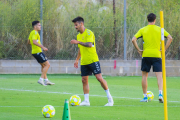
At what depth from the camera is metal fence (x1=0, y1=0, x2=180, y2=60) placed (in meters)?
19.5

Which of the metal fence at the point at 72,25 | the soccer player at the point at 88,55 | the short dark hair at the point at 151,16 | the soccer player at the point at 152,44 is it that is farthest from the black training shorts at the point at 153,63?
the metal fence at the point at 72,25

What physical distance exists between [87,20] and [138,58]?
134 inches

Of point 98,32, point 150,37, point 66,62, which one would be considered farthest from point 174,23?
point 150,37

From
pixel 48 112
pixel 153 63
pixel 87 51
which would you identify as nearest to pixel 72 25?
pixel 153 63

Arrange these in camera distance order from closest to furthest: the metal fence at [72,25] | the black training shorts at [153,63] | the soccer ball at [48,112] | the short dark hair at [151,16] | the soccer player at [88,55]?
the soccer ball at [48,112]
the soccer player at [88,55]
the short dark hair at [151,16]
the black training shorts at [153,63]
the metal fence at [72,25]

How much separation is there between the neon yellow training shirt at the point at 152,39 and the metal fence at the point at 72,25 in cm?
1028

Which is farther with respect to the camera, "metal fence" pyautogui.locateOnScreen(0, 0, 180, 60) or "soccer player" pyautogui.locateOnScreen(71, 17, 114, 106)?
"metal fence" pyautogui.locateOnScreen(0, 0, 180, 60)

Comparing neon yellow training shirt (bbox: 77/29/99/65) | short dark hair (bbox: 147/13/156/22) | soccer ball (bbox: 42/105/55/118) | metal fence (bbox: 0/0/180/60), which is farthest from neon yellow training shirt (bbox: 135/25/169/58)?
metal fence (bbox: 0/0/180/60)

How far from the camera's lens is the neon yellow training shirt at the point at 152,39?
8.64 metres

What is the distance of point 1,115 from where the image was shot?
21.8 ft

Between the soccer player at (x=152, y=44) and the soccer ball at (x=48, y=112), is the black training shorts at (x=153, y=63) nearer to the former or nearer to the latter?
the soccer player at (x=152, y=44)

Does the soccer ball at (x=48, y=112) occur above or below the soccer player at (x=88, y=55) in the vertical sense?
below

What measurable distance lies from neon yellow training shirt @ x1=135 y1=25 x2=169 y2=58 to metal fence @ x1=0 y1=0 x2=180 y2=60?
1028 centimetres

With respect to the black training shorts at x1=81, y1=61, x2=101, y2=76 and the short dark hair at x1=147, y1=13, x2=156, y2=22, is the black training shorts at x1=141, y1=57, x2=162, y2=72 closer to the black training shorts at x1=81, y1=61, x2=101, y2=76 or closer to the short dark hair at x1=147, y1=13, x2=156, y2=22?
the short dark hair at x1=147, y1=13, x2=156, y2=22
